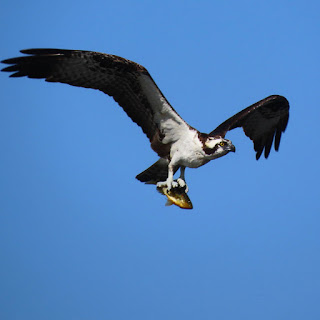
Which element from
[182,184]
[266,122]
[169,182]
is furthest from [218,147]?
[266,122]

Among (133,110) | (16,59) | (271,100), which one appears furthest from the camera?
(271,100)

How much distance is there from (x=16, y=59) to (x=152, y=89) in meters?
2.18

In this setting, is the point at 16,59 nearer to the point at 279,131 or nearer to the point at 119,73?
the point at 119,73

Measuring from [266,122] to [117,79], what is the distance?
11.9ft

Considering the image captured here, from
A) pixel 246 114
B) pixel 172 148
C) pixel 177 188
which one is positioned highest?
pixel 246 114

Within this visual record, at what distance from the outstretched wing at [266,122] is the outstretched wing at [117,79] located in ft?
5.78

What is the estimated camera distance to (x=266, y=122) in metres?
13.0

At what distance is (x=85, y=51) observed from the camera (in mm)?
10383

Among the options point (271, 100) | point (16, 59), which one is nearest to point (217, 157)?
point (271, 100)

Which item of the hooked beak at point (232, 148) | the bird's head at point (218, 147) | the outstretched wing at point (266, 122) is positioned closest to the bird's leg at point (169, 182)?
the bird's head at point (218, 147)

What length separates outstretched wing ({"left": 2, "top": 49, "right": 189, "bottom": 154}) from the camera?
10.2 m

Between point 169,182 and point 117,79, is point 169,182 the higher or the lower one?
the lower one

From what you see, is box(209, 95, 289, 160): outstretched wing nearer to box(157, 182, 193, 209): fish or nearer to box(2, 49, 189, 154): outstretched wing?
box(2, 49, 189, 154): outstretched wing

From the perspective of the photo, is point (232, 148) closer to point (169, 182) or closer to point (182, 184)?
point (182, 184)
